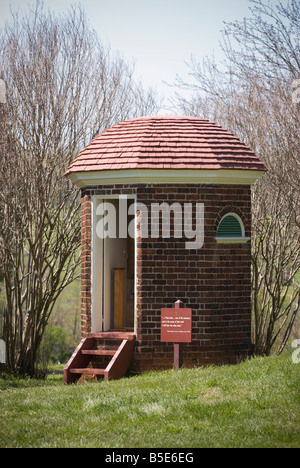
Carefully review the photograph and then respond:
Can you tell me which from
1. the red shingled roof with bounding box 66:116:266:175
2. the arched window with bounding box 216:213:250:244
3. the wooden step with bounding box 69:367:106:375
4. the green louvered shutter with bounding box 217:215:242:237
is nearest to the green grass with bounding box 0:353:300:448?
the wooden step with bounding box 69:367:106:375

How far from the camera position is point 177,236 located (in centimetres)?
1255

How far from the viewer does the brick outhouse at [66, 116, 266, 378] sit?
12.5 m

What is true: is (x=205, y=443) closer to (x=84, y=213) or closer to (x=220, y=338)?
(x=220, y=338)

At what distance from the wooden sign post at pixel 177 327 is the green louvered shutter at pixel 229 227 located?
5.12 ft

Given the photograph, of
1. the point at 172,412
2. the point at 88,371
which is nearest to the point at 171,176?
the point at 88,371

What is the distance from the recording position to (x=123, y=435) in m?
7.88

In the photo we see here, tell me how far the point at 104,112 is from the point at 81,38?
1.76 m

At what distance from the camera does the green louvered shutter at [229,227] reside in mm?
12812

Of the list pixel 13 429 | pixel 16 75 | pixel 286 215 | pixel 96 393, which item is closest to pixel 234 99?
pixel 286 215

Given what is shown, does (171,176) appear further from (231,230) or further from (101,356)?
(101,356)

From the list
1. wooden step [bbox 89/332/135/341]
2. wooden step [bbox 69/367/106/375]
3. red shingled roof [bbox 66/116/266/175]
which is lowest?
wooden step [bbox 69/367/106/375]

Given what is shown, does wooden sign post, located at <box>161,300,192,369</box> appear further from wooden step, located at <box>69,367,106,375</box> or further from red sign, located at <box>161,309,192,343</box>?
wooden step, located at <box>69,367,106,375</box>

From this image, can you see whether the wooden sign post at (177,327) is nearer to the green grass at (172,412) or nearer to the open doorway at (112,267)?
the green grass at (172,412)

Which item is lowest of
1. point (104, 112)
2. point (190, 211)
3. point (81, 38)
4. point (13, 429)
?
point (13, 429)
